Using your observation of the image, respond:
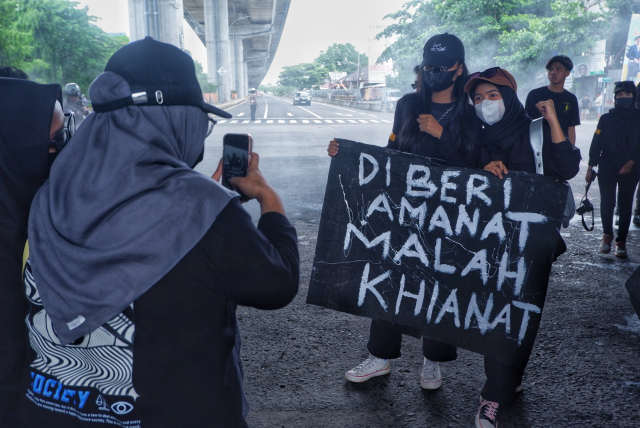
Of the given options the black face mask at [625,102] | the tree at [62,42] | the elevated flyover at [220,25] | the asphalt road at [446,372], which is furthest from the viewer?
the tree at [62,42]

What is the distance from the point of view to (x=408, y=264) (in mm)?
2762

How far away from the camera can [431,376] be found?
304cm

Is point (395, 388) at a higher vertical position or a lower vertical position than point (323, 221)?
lower

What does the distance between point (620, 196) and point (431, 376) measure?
3.84 meters

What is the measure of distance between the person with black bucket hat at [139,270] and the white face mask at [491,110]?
1921 mm

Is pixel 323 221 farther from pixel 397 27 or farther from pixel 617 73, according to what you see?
pixel 397 27

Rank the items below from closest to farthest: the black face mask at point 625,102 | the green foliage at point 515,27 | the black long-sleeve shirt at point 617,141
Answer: the black long-sleeve shirt at point 617,141
the black face mask at point 625,102
the green foliage at point 515,27

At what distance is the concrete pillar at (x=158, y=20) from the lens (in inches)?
726

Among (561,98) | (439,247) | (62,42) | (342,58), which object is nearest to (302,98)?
(62,42)

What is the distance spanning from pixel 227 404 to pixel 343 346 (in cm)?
239

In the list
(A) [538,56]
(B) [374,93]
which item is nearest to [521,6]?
(A) [538,56]

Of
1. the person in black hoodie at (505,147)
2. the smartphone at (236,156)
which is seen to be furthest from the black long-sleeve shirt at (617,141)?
the smartphone at (236,156)

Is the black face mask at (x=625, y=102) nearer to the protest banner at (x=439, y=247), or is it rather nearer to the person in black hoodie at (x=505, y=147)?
the person in black hoodie at (x=505, y=147)

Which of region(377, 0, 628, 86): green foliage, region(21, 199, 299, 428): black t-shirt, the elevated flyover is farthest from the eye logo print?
region(377, 0, 628, 86): green foliage
